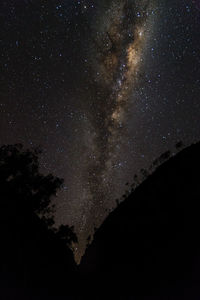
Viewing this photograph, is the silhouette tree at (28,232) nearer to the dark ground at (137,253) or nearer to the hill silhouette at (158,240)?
the dark ground at (137,253)

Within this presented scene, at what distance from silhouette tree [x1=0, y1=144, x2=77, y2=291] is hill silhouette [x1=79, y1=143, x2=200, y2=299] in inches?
78.7

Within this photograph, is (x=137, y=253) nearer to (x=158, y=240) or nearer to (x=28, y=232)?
(x=158, y=240)

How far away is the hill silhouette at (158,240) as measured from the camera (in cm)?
762

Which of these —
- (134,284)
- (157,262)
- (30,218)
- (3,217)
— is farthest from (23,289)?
(157,262)

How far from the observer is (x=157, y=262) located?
870cm

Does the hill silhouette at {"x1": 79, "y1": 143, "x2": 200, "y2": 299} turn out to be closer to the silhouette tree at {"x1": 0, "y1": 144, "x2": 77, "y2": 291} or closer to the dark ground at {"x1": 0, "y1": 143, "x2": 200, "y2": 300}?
the dark ground at {"x1": 0, "y1": 143, "x2": 200, "y2": 300}

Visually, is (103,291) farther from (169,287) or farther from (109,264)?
(169,287)

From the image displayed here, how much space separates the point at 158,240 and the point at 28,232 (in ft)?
16.5

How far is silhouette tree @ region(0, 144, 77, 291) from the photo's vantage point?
7.42 m

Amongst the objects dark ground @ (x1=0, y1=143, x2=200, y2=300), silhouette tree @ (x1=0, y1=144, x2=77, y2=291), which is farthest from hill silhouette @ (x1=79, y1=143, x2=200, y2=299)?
silhouette tree @ (x1=0, y1=144, x2=77, y2=291)

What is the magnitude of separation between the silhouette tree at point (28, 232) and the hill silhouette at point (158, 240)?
2.00 meters

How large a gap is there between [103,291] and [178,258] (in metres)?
4.00

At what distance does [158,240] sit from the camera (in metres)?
9.62

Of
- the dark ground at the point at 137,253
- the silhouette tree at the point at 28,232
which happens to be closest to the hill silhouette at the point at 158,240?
the dark ground at the point at 137,253
